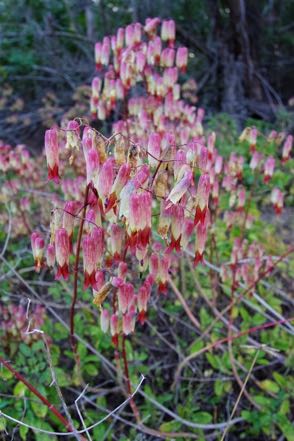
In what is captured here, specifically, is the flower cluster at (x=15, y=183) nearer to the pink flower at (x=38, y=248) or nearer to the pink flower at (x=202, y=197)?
the pink flower at (x=38, y=248)

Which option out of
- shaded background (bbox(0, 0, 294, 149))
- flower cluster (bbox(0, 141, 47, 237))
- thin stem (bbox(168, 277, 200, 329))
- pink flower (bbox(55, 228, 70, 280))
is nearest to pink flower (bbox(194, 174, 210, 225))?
pink flower (bbox(55, 228, 70, 280))

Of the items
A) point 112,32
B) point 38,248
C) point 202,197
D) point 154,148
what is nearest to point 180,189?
point 202,197

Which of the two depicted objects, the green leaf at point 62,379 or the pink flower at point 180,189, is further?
the green leaf at point 62,379

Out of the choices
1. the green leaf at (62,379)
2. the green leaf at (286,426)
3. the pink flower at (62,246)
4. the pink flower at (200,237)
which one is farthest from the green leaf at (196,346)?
the pink flower at (62,246)

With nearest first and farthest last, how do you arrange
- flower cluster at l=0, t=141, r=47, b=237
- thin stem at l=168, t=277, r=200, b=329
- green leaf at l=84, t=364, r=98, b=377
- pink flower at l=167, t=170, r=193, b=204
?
pink flower at l=167, t=170, r=193, b=204 < green leaf at l=84, t=364, r=98, b=377 < thin stem at l=168, t=277, r=200, b=329 < flower cluster at l=0, t=141, r=47, b=237

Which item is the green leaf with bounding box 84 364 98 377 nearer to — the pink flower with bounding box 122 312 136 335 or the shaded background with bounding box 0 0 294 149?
A: the pink flower with bounding box 122 312 136 335

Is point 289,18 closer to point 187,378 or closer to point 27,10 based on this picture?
point 27,10

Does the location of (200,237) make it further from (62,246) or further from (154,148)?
(62,246)

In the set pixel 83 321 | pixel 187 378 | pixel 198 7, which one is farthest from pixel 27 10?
pixel 187 378
